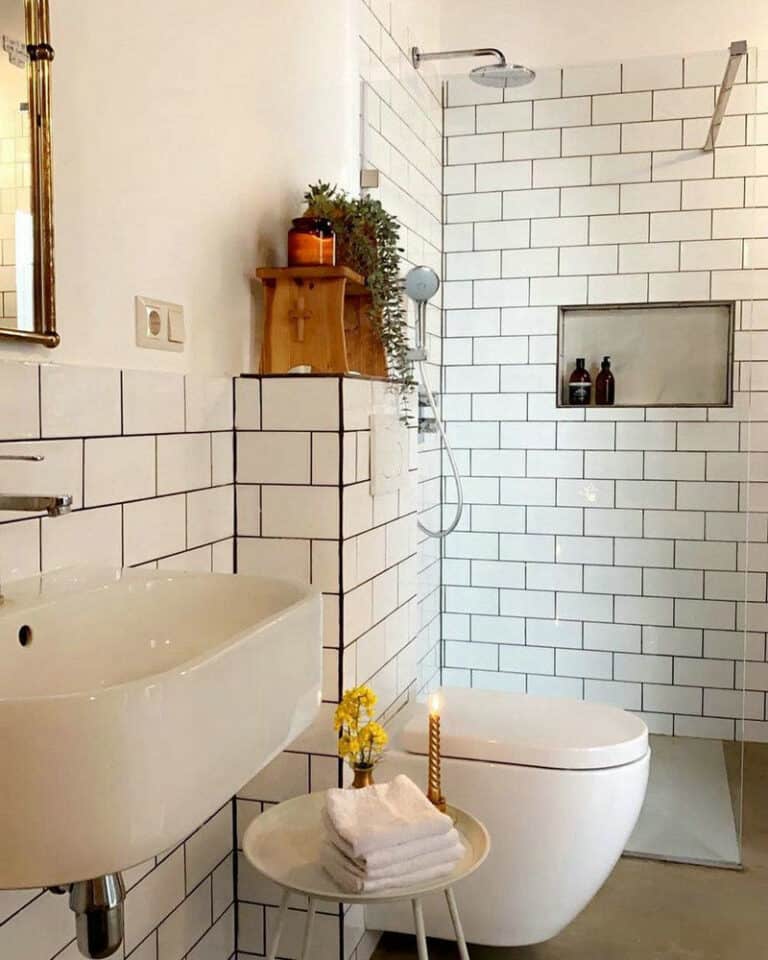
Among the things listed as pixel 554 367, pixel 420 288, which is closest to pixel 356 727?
pixel 420 288

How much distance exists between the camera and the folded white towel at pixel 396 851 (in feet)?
4.40

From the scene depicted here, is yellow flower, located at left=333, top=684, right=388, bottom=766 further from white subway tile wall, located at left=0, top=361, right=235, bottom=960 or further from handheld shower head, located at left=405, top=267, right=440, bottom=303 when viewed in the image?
handheld shower head, located at left=405, top=267, right=440, bottom=303

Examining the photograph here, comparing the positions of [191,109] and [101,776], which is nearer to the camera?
[101,776]

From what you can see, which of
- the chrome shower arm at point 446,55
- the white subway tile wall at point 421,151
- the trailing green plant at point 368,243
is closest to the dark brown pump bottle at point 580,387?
the white subway tile wall at point 421,151

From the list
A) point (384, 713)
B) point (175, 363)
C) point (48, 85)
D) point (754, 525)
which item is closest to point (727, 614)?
point (754, 525)

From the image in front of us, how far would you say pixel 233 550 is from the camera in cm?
185

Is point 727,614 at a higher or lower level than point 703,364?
lower

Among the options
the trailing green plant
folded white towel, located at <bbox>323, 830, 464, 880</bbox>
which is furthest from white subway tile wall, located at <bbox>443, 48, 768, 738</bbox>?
folded white towel, located at <bbox>323, 830, 464, 880</bbox>

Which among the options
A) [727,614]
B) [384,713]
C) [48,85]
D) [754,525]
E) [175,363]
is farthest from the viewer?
[754,525]

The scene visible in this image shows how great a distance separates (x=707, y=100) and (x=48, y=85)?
231 cm

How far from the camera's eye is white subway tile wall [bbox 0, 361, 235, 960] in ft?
4.14

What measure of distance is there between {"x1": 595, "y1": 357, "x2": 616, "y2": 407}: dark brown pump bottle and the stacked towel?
1.87 meters

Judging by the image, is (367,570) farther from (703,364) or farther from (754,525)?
(754,525)

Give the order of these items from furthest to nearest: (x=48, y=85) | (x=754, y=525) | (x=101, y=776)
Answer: (x=754, y=525) < (x=48, y=85) < (x=101, y=776)
